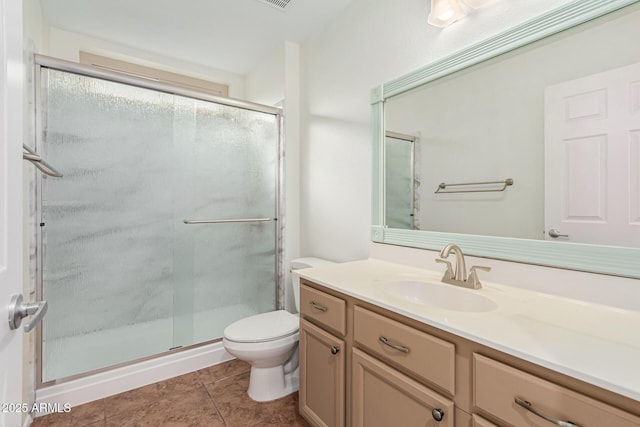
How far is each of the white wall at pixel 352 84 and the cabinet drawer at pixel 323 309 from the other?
61 centimetres

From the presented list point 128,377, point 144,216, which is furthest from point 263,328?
point 144,216

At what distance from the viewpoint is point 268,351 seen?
163cm

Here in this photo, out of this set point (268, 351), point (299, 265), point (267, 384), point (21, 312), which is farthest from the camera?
point (299, 265)

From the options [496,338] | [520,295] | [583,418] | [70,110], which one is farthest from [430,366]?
[70,110]

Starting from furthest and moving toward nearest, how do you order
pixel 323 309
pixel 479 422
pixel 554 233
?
pixel 323 309 < pixel 554 233 < pixel 479 422

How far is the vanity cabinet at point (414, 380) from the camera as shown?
0.63 meters

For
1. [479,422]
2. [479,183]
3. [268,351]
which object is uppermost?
[479,183]

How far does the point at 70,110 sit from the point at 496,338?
2.40 m

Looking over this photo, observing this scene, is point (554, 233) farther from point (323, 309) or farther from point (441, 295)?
point (323, 309)

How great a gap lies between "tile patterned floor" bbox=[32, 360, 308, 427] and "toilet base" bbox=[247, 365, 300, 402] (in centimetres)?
3

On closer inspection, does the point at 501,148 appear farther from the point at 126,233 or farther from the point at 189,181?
the point at 126,233

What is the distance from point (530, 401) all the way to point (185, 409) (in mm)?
1704

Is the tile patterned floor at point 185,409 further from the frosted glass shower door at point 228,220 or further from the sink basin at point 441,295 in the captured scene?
the sink basin at point 441,295

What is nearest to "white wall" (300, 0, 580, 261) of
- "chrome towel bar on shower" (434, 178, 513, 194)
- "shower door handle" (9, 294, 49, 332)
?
"chrome towel bar on shower" (434, 178, 513, 194)
